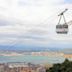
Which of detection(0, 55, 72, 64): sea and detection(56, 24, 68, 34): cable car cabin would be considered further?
detection(0, 55, 72, 64): sea

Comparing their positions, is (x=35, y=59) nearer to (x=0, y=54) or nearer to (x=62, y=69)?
(x=0, y=54)

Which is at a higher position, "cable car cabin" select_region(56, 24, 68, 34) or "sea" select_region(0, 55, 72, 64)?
"cable car cabin" select_region(56, 24, 68, 34)

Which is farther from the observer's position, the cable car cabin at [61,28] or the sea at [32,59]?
the sea at [32,59]

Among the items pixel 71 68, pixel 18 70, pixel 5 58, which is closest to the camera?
pixel 71 68

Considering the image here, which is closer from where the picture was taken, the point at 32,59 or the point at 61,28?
the point at 61,28

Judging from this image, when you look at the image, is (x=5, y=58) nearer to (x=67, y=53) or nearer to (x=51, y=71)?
(x=67, y=53)

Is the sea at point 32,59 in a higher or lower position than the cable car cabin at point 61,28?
lower

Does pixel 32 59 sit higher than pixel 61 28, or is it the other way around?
pixel 61 28

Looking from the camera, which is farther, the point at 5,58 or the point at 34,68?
the point at 5,58

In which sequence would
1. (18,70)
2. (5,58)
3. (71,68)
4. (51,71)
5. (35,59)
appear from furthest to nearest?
(35,59) → (5,58) → (18,70) → (51,71) → (71,68)

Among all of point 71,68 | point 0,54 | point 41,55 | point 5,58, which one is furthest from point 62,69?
point 41,55
